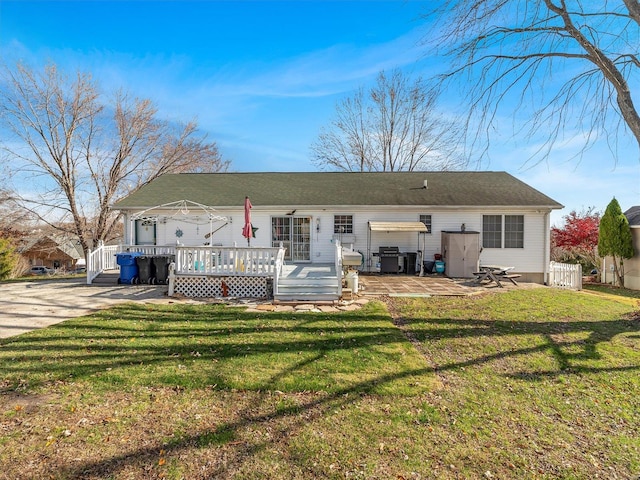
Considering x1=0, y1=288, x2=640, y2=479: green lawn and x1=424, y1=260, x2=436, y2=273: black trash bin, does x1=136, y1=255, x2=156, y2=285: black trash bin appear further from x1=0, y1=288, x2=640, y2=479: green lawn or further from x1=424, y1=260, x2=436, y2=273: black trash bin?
x1=424, y1=260, x2=436, y2=273: black trash bin

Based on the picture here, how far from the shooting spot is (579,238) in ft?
65.1

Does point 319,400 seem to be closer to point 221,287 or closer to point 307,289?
point 307,289

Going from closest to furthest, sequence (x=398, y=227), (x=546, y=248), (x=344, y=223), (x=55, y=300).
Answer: (x=55, y=300)
(x=398, y=227)
(x=546, y=248)
(x=344, y=223)

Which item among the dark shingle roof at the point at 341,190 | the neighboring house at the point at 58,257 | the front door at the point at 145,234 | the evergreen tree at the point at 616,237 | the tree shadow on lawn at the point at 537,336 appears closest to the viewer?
the tree shadow on lawn at the point at 537,336

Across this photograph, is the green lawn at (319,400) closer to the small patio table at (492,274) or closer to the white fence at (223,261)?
the white fence at (223,261)

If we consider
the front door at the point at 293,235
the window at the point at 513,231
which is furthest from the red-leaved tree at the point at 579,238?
the front door at the point at 293,235

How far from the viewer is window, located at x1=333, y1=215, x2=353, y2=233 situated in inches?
554

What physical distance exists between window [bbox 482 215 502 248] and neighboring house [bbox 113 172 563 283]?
0.04 m

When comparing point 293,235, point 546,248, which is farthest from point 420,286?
point 546,248

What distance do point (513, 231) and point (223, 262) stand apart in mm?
12093

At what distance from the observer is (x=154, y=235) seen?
47.6 ft

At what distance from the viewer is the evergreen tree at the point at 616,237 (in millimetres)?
16625

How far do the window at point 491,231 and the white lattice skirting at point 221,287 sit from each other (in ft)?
32.6

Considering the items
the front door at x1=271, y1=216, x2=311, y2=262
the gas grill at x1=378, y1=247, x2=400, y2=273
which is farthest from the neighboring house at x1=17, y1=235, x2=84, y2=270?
the gas grill at x1=378, y1=247, x2=400, y2=273
